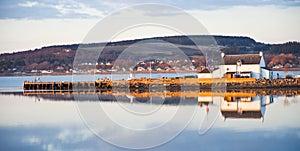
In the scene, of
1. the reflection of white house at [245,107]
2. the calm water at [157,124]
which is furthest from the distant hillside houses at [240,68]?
the calm water at [157,124]

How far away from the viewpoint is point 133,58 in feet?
224

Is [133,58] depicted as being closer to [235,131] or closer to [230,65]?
[230,65]

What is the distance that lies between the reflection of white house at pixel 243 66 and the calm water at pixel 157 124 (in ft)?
31.6

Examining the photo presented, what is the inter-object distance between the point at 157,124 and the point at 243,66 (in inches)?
783

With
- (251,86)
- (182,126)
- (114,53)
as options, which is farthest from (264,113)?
Result: (114,53)

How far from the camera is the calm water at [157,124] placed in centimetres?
1413

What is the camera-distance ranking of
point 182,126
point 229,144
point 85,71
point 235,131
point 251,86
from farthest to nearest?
point 85,71 → point 251,86 → point 182,126 → point 235,131 → point 229,144

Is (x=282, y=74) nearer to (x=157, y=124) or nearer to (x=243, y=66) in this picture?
(x=243, y=66)

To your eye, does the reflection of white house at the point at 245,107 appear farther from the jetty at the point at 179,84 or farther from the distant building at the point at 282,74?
the distant building at the point at 282,74

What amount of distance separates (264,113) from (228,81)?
14424 mm

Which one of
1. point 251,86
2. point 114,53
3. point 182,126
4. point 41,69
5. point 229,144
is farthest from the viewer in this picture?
point 41,69

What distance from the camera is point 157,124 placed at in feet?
57.9

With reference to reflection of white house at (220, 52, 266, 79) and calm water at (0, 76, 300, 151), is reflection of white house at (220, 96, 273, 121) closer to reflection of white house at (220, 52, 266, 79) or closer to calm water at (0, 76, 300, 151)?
calm water at (0, 76, 300, 151)

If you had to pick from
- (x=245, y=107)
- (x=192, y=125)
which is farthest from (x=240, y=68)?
(x=192, y=125)
